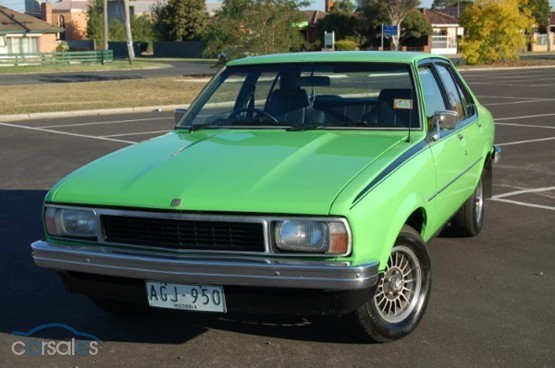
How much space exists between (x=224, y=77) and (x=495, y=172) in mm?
5240

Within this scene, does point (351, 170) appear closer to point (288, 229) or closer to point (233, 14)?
point (288, 229)

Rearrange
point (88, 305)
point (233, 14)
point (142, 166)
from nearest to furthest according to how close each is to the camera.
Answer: point (142, 166), point (88, 305), point (233, 14)

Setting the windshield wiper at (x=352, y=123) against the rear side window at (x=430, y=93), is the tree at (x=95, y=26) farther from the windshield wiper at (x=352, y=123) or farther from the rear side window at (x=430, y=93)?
the windshield wiper at (x=352, y=123)

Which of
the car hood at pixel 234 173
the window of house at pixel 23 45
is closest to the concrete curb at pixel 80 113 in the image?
the car hood at pixel 234 173

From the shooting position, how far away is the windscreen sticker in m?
5.20

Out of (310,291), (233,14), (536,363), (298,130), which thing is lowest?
(536,363)

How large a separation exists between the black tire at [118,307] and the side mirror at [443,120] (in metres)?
2.21

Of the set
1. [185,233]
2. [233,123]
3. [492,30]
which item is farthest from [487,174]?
[492,30]

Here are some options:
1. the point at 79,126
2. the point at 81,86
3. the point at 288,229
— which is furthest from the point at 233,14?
the point at 288,229

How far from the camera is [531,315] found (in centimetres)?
483

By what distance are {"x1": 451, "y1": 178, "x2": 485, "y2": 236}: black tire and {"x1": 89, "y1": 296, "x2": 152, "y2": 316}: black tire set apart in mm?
2785

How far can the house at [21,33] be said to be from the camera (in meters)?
56.7

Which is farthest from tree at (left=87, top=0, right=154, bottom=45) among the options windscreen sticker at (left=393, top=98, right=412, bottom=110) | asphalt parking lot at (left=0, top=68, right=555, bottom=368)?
windscreen sticker at (left=393, top=98, right=412, bottom=110)

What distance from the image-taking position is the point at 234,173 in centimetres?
423
